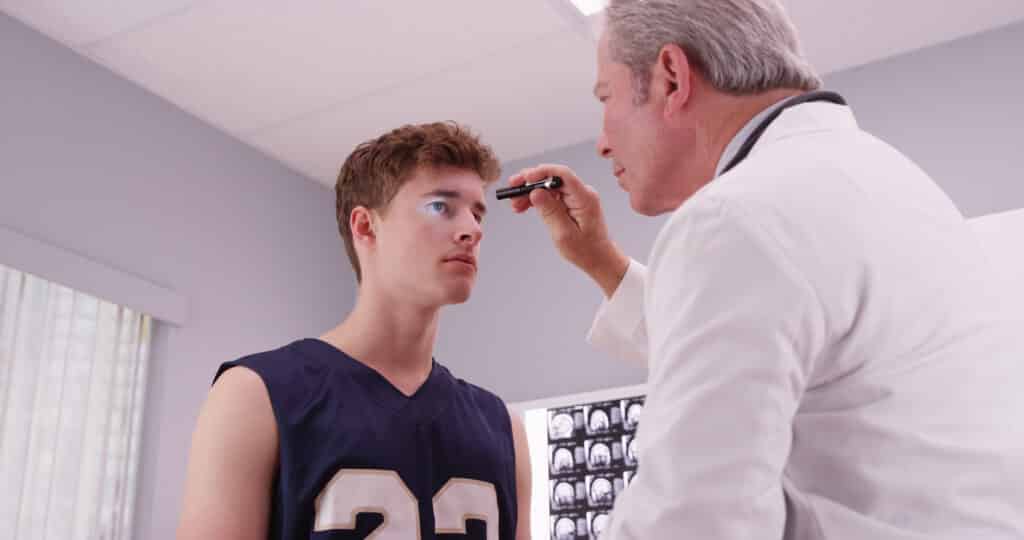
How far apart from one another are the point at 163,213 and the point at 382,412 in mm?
1998

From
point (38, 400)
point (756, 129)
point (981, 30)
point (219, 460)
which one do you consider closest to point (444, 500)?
point (219, 460)

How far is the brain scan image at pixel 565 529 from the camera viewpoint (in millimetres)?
3295

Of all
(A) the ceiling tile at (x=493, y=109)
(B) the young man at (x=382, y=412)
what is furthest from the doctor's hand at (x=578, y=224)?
(A) the ceiling tile at (x=493, y=109)

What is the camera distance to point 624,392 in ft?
11.0

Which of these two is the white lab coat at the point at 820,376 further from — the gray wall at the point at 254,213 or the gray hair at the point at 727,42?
the gray wall at the point at 254,213

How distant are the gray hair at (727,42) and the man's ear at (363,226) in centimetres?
74

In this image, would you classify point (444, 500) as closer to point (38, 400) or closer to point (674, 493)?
point (674, 493)

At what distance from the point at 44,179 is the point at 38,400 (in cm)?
65

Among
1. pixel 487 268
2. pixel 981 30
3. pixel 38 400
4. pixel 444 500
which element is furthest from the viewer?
pixel 487 268

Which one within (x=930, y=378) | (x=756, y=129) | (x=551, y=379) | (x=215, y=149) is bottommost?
(x=930, y=378)

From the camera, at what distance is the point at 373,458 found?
1613mm

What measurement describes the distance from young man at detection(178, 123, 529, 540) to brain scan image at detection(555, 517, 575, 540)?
1.46 m

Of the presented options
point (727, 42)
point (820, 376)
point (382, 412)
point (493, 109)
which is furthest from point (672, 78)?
point (493, 109)

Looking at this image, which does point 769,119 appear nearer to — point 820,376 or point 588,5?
point 820,376
